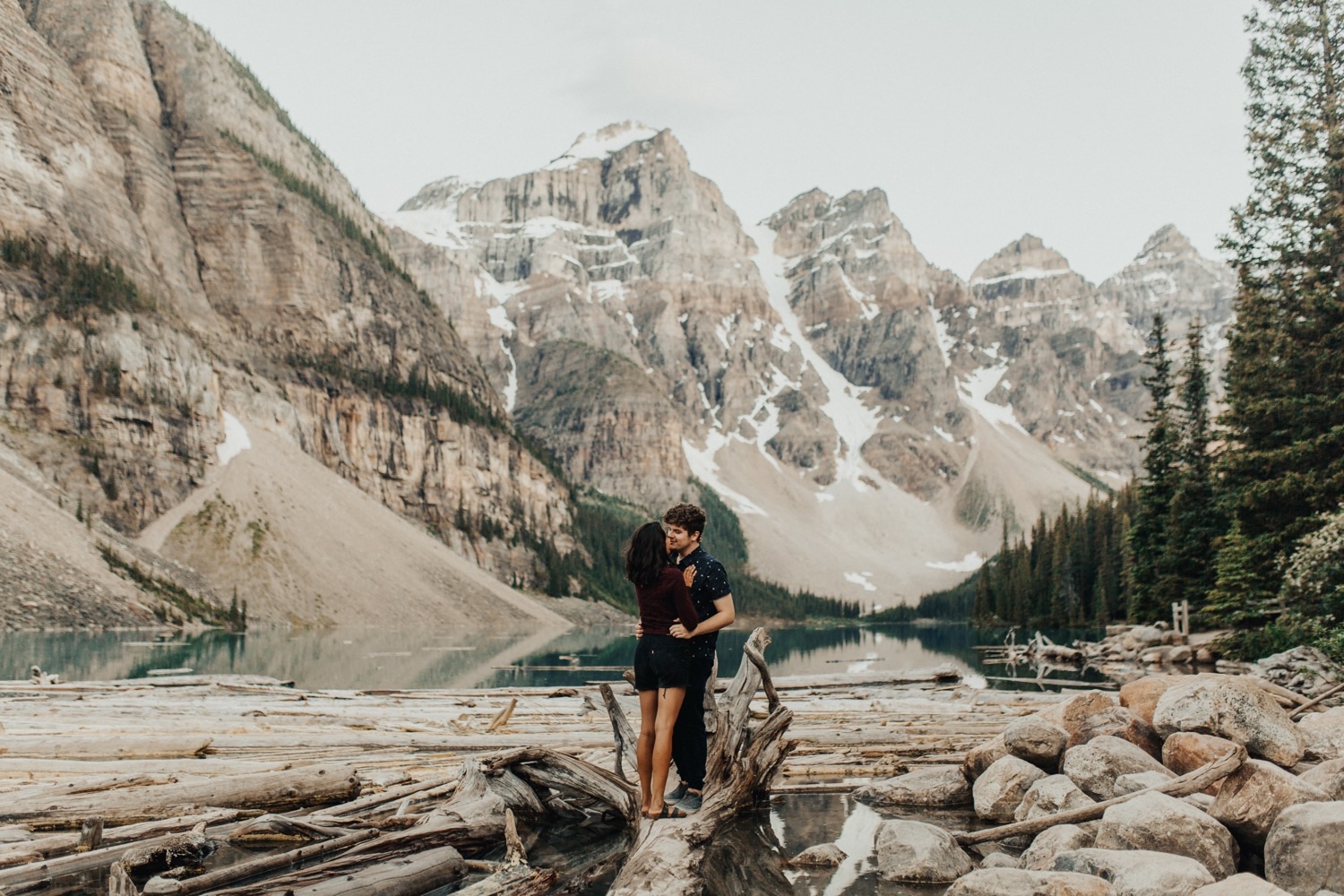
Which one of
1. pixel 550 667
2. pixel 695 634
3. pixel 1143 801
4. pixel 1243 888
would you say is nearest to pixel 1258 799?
pixel 1143 801

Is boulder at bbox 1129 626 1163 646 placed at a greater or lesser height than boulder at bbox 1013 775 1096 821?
lesser

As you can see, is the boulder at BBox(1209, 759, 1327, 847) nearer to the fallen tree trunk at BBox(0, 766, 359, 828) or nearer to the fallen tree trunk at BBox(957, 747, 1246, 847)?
the fallen tree trunk at BBox(957, 747, 1246, 847)

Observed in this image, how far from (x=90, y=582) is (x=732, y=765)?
2484 inches

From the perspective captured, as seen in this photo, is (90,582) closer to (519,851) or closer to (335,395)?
(335,395)

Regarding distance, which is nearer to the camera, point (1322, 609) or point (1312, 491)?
point (1322, 609)

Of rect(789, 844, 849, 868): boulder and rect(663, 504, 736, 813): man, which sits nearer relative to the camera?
rect(789, 844, 849, 868): boulder

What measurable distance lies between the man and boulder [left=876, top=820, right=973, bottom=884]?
186 cm

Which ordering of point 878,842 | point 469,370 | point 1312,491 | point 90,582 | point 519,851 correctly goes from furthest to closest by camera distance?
point 469,370
point 90,582
point 1312,491
point 878,842
point 519,851

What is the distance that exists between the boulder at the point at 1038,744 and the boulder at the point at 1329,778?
290 centimetres

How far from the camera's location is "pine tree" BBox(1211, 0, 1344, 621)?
2608 cm

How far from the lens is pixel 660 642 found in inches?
359

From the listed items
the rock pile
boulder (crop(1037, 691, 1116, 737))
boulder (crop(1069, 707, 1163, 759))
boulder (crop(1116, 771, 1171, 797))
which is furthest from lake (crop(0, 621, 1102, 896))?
boulder (crop(1037, 691, 1116, 737))

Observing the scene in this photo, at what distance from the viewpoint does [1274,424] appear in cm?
2830

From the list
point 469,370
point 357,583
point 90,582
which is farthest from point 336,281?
point 90,582
